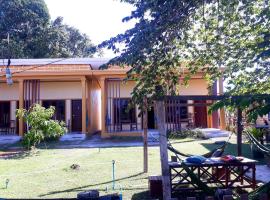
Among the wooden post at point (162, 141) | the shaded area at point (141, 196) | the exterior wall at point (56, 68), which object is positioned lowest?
the shaded area at point (141, 196)

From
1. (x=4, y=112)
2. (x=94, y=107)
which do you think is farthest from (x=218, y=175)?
(x=94, y=107)

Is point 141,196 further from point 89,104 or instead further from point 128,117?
point 89,104

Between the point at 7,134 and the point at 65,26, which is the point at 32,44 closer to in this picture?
the point at 65,26

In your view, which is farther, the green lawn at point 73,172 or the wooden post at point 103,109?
the wooden post at point 103,109

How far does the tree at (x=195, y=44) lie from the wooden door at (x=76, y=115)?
51.4ft

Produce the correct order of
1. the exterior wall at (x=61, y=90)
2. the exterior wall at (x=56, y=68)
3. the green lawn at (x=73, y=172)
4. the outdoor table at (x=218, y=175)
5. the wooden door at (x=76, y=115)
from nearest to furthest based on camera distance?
the outdoor table at (x=218, y=175)
the green lawn at (x=73, y=172)
the exterior wall at (x=56, y=68)
the exterior wall at (x=61, y=90)
the wooden door at (x=76, y=115)

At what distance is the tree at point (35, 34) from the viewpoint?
3725cm

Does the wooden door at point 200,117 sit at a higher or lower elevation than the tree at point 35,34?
lower

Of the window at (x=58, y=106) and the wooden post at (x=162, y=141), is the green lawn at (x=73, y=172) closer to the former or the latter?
the wooden post at (x=162, y=141)

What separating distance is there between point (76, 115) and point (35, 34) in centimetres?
1826

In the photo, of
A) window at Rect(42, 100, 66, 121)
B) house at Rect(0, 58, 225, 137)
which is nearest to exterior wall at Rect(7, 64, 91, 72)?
house at Rect(0, 58, 225, 137)

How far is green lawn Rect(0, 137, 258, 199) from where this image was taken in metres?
7.88

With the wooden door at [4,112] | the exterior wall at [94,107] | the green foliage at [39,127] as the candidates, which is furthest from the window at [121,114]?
the green foliage at [39,127]

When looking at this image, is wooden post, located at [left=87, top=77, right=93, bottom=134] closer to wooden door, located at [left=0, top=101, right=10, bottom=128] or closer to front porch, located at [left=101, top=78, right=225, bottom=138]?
front porch, located at [left=101, top=78, right=225, bottom=138]
